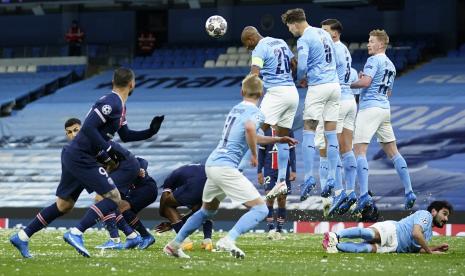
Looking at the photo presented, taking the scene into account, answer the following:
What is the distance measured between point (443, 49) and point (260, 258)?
26367 mm

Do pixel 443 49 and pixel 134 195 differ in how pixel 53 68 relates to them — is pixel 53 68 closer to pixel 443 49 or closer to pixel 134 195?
pixel 443 49

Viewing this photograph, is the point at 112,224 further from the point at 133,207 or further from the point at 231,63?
the point at 231,63

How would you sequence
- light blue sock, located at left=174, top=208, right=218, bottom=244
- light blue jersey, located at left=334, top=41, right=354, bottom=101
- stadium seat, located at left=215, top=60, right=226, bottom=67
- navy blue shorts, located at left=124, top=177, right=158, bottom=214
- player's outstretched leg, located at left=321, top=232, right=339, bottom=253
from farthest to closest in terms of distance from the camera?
1. stadium seat, located at left=215, top=60, right=226, bottom=67
2. light blue jersey, located at left=334, top=41, right=354, bottom=101
3. navy blue shorts, located at left=124, top=177, right=158, bottom=214
4. player's outstretched leg, located at left=321, top=232, right=339, bottom=253
5. light blue sock, located at left=174, top=208, right=218, bottom=244

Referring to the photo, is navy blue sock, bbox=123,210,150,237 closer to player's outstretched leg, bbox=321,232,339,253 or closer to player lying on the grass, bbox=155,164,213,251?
player lying on the grass, bbox=155,164,213,251

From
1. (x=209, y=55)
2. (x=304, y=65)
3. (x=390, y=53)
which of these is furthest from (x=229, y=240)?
A: (x=209, y=55)

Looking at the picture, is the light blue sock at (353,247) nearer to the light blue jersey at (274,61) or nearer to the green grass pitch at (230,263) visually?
the green grass pitch at (230,263)

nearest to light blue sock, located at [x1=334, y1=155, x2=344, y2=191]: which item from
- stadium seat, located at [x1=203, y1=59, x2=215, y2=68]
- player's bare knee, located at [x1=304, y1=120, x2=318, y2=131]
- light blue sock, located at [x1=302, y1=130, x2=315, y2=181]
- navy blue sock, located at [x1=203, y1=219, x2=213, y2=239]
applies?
light blue sock, located at [x1=302, y1=130, x2=315, y2=181]

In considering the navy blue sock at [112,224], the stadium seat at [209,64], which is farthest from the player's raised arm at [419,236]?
the stadium seat at [209,64]

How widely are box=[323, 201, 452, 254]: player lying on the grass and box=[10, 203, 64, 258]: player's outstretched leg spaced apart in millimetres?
3565

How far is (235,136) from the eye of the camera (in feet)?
41.8

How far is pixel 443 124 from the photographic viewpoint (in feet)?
103

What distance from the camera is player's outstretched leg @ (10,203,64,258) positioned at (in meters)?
13.2

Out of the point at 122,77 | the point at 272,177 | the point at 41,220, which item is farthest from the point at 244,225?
the point at 272,177

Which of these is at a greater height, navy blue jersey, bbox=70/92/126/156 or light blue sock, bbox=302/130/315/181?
navy blue jersey, bbox=70/92/126/156
